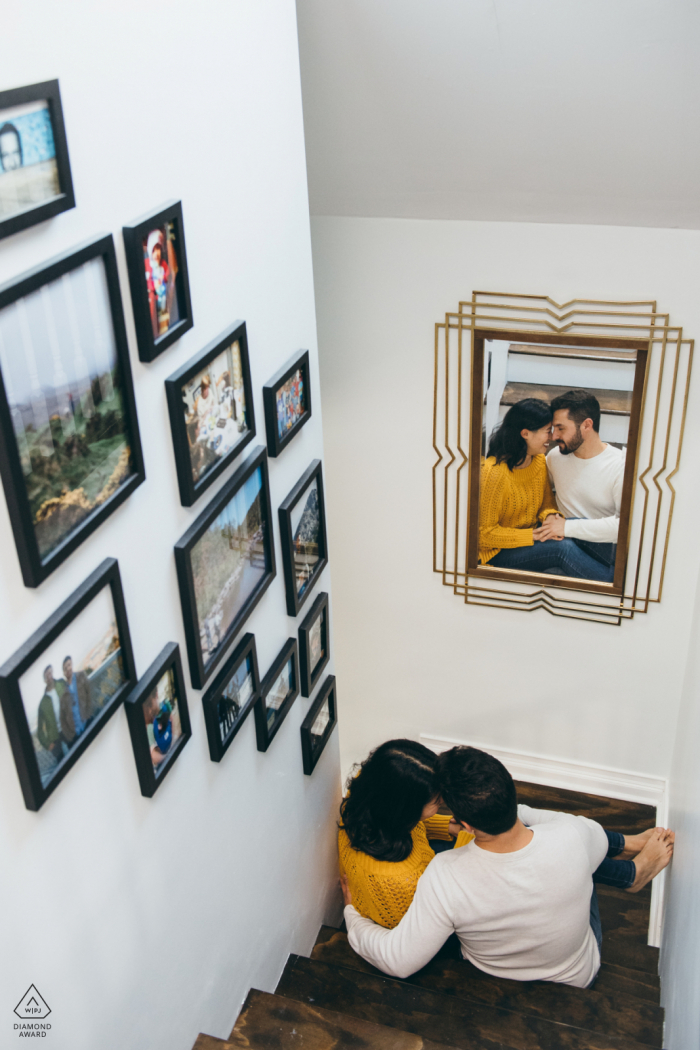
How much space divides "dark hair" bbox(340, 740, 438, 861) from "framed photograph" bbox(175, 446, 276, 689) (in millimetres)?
800

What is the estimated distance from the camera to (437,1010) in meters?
2.64

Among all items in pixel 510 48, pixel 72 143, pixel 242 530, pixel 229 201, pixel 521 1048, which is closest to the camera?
pixel 72 143

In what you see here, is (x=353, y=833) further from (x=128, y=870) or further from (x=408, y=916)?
(x=128, y=870)

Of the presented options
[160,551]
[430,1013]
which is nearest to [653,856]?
[430,1013]

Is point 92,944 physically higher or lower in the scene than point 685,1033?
higher

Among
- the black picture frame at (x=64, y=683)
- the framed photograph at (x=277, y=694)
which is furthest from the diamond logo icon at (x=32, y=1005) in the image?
the framed photograph at (x=277, y=694)

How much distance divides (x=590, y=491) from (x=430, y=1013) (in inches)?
73.4

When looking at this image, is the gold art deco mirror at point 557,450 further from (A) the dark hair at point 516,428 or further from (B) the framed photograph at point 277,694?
(B) the framed photograph at point 277,694

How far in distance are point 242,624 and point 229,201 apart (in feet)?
3.09

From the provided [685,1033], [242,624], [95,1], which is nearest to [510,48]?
[95,1]

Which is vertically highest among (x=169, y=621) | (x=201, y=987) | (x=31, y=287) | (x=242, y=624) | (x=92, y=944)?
(x=31, y=287)

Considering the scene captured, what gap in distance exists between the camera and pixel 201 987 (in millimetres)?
2133

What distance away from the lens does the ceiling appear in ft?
7.23

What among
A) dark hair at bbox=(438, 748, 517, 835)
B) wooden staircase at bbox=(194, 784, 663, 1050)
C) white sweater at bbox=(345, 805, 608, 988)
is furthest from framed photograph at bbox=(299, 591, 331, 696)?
wooden staircase at bbox=(194, 784, 663, 1050)
